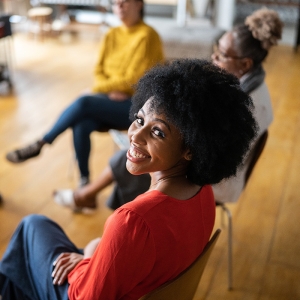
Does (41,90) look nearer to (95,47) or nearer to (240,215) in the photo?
(95,47)

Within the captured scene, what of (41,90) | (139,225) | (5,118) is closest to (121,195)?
(139,225)

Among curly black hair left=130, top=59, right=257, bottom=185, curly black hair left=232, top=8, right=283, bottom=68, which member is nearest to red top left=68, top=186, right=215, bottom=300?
curly black hair left=130, top=59, right=257, bottom=185

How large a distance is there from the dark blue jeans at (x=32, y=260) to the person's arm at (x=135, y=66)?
1212 millimetres

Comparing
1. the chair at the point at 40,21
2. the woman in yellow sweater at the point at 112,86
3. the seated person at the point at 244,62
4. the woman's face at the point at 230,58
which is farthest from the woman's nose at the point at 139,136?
the chair at the point at 40,21

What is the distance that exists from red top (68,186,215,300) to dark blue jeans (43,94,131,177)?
1361mm

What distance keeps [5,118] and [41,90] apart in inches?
29.5

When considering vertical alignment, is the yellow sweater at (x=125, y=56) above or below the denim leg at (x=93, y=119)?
above

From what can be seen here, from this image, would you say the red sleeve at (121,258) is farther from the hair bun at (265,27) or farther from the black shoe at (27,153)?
the black shoe at (27,153)

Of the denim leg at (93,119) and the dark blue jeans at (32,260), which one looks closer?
the dark blue jeans at (32,260)

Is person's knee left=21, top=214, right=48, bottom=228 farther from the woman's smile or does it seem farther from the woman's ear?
the woman's ear

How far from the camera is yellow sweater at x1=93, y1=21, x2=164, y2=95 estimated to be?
256 cm

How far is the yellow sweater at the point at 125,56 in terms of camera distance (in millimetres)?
2562

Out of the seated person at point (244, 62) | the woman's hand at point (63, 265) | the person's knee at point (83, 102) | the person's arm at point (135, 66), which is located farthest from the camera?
the person's arm at point (135, 66)

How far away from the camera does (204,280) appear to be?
6.77ft
